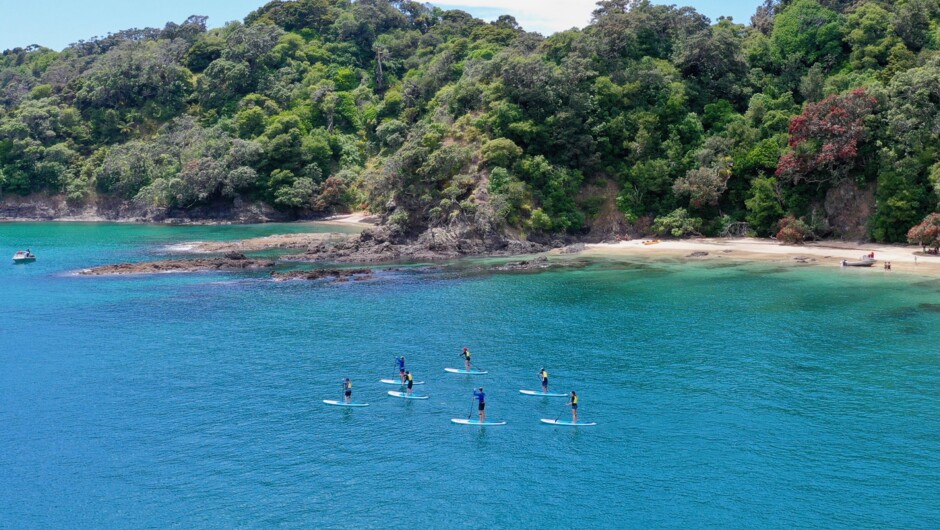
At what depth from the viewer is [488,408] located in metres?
43.3

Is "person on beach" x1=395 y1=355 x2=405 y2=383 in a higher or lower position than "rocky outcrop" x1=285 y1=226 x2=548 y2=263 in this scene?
lower

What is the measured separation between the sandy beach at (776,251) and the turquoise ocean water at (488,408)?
23.0 ft

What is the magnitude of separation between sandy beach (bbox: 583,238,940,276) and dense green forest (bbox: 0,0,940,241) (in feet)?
8.40

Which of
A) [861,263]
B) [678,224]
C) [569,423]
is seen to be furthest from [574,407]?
[678,224]

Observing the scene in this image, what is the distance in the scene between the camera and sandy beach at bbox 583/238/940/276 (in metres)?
78.9

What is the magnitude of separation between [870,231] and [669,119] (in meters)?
29.7

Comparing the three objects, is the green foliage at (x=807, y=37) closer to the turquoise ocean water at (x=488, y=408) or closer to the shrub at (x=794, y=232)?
the shrub at (x=794, y=232)

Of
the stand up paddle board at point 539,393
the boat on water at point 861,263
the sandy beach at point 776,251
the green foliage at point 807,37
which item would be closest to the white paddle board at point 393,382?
the stand up paddle board at point 539,393

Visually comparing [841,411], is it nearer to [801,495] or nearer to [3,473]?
[801,495]

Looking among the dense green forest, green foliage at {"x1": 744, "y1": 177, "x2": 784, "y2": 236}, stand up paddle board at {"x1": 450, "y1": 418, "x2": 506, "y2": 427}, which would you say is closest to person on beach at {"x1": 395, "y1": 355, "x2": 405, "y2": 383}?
stand up paddle board at {"x1": 450, "y1": 418, "x2": 506, "y2": 427}

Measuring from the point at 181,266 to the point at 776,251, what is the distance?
69.6 metres

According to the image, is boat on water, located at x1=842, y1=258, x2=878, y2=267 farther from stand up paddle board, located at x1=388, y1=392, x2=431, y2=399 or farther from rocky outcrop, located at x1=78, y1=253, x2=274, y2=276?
rocky outcrop, located at x1=78, y1=253, x2=274, y2=276

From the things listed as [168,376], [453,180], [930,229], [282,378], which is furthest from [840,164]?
[168,376]

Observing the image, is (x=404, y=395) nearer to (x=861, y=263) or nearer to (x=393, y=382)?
(x=393, y=382)
